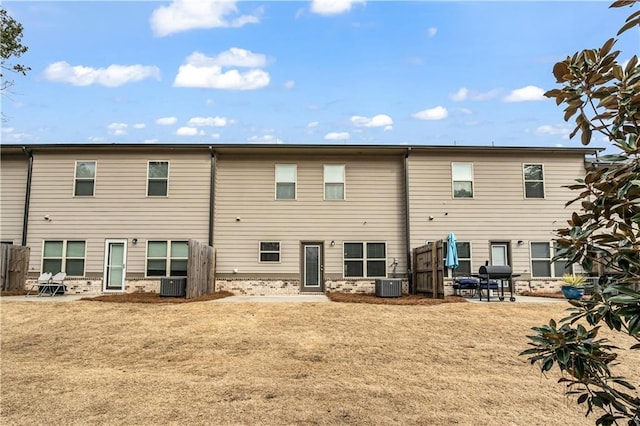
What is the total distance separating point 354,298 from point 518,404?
314 inches

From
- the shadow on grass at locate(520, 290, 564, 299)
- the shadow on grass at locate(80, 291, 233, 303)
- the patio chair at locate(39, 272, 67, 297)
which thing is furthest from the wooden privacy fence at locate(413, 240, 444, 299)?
the patio chair at locate(39, 272, 67, 297)

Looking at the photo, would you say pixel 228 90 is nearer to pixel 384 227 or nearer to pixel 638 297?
pixel 384 227

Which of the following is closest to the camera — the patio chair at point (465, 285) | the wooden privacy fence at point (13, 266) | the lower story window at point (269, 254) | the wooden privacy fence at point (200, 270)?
the wooden privacy fence at point (200, 270)

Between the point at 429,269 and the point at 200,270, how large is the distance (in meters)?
6.99

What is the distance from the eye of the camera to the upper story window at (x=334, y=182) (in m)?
15.2

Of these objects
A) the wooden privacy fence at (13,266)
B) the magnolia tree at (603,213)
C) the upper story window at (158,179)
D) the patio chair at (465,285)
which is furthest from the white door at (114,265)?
the magnolia tree at (603,213)

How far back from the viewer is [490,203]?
49.9 feet

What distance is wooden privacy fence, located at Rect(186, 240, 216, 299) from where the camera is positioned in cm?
1233

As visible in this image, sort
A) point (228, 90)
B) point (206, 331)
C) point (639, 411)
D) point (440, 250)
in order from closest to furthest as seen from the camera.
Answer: point (639, 411) < point (206, 331) < point (440, 250) < point (228, 90)

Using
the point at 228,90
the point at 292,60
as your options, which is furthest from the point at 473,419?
the point at 228,90

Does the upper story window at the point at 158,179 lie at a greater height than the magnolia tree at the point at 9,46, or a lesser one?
lesser

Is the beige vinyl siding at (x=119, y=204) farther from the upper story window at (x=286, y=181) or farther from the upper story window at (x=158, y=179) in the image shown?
the upper story window at (x=286, y=181)

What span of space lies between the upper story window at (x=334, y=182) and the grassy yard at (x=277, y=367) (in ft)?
17.6

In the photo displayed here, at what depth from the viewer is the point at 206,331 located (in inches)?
332
